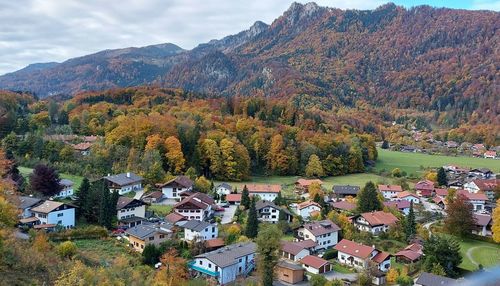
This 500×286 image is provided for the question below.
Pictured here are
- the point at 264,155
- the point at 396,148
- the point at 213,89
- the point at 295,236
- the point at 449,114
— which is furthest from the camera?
the point at 213,89

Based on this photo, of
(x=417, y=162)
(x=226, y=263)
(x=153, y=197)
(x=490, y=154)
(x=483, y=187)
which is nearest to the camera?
(x=226, y=263)

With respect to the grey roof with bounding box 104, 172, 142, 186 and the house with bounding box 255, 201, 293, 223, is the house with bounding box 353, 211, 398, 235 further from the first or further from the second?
the grey roof with bounding box 104, 172, 142, 186

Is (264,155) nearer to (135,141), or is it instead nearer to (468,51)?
(135,141)

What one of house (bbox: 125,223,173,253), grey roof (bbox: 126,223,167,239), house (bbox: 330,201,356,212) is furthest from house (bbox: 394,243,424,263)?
grey roof (bbox: 126,223,167,239)

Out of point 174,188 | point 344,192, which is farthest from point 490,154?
point 174,188

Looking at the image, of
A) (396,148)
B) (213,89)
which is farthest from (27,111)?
(213,89)

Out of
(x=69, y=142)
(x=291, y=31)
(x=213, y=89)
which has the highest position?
(x=291, y=31)

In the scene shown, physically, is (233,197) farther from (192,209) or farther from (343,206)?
(343,206)
